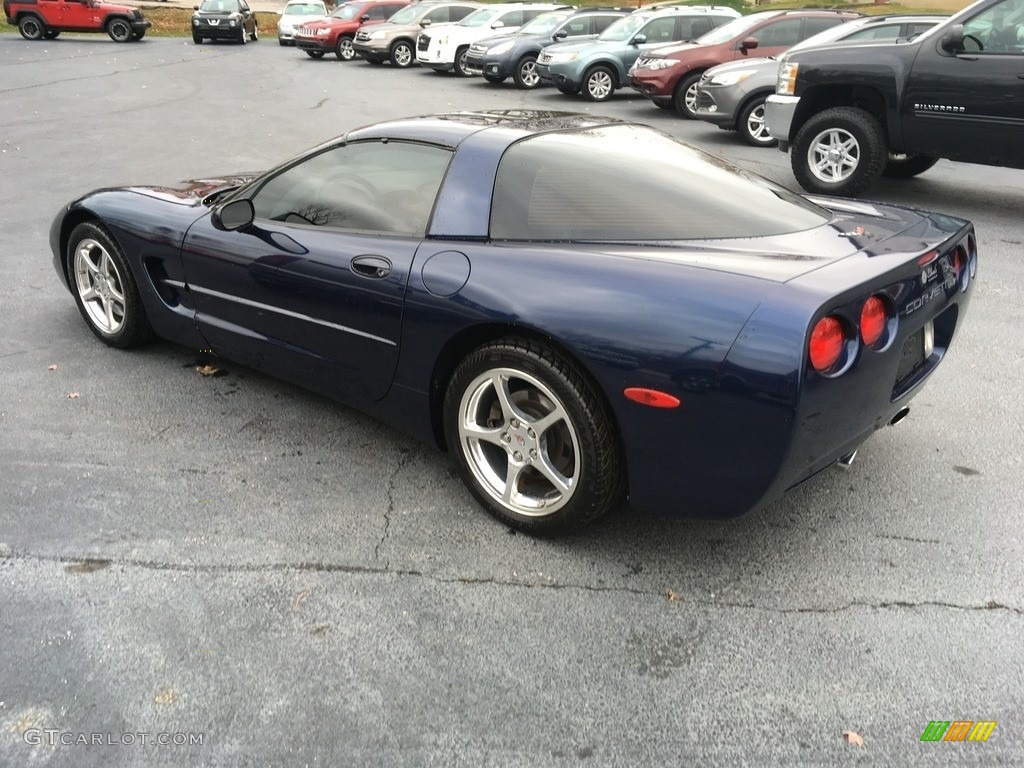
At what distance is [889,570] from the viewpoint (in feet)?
9.38

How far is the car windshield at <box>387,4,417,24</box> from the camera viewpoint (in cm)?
2178

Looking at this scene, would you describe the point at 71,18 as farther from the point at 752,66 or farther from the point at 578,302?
the point at 578,302

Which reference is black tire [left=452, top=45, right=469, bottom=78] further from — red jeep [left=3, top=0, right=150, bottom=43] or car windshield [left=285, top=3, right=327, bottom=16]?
red jeep [left=3, top=0, right=150, bottom=43]

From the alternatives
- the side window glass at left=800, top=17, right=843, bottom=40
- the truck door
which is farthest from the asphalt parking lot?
the side window glass at left=800, top=17, right=843, bottom=40

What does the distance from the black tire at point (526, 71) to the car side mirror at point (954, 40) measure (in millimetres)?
10956

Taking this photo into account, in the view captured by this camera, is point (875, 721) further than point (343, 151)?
No

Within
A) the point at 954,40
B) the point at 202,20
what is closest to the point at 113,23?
the point at 202,20

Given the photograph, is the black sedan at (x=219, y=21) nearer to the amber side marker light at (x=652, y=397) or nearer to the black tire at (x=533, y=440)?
the black tire at (x=533, y=440)

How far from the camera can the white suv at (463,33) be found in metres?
19.2

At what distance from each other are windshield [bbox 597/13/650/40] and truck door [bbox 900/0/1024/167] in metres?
9.43

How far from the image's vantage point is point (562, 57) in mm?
15625

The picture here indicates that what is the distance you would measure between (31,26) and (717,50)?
21.4 m

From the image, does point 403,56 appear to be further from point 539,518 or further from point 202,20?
point 539,518

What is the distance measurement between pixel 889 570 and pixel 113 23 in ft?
Result: 92.7
